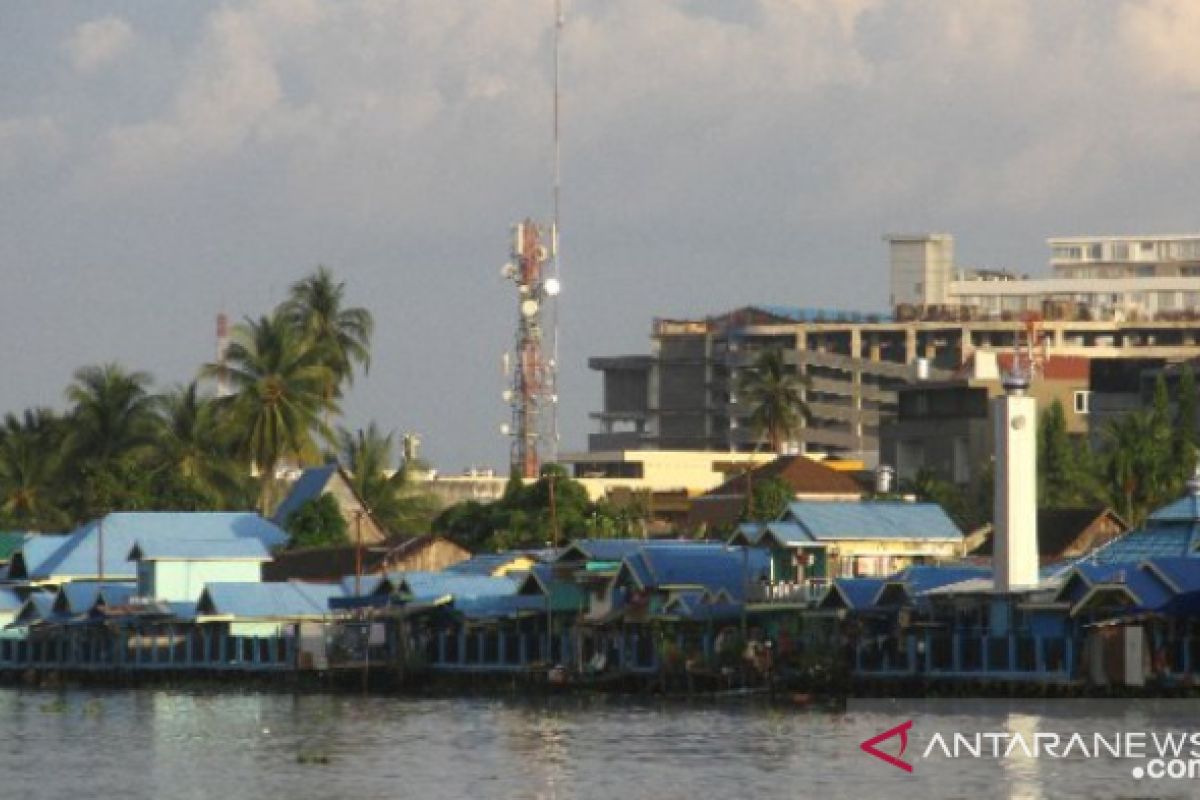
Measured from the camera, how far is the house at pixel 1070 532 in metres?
103

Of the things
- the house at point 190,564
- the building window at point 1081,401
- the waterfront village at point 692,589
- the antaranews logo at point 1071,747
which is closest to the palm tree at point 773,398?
the building window at point 1081,401

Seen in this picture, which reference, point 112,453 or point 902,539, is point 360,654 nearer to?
point 902,539

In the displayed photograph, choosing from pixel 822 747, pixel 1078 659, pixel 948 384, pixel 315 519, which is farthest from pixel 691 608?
pixel 948 384

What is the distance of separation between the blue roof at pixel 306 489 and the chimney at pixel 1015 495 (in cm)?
4640

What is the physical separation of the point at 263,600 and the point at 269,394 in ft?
67.7

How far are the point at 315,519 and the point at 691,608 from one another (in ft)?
105

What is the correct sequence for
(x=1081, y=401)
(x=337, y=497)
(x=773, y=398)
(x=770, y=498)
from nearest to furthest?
1. (x=337, y=497)
2. (x=770, y=498)
3. (x=1081, y=401)
4. (x=773, y=398)

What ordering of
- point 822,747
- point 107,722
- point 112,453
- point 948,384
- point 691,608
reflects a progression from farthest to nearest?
1. point 948,384
2. point 112,453
3. point 691,608
4. point 107,722
5. point 822,747

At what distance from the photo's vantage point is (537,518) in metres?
115

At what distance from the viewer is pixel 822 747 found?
2569 inches

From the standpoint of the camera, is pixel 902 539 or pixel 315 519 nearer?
pixel 902 539

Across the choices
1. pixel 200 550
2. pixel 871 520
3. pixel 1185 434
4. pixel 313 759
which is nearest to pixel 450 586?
pixel 200 550

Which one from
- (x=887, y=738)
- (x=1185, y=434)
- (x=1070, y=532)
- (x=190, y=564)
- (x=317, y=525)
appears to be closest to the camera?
(x=887, y=738)

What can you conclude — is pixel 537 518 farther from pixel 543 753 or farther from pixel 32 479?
pixel 543 753
